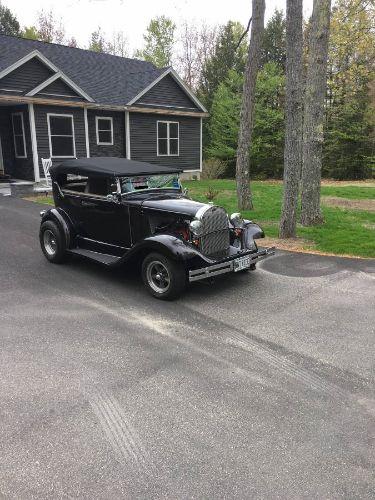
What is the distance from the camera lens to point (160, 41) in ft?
149

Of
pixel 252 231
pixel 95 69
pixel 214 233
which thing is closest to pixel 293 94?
pixel 252 231

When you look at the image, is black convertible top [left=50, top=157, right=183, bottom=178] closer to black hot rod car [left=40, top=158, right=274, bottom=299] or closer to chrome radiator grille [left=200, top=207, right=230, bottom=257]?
black hot rod car [left=40, top=158, right=274, bottom=299]

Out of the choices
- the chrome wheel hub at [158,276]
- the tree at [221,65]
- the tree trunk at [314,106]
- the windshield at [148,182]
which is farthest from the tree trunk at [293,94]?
the tree at [221,65]

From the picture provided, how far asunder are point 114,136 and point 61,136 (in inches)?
126

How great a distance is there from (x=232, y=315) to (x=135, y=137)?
17.9 metres

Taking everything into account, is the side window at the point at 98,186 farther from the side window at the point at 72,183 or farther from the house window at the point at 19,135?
the house window at the point at 19,135

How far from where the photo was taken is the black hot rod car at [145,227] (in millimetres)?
5797

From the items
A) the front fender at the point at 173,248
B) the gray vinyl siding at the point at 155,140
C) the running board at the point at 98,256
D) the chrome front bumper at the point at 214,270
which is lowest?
the running board at the point at 98,256

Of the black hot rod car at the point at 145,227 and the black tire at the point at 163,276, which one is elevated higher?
the black hot rod car at the point at 145,227

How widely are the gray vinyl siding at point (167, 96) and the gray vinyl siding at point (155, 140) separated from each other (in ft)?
2.07

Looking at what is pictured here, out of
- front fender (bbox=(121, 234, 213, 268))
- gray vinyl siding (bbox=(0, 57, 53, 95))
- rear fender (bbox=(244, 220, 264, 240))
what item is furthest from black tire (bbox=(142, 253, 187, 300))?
gray vinyl siding (bbox=(0, 57, 53, 95))

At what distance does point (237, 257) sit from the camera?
6.19 m

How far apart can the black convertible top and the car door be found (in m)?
0.16

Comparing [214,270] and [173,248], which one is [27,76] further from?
[214,270]
